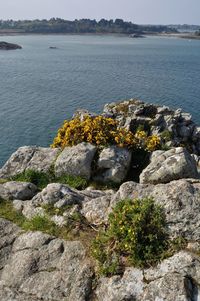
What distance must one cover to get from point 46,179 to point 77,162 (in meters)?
1.91

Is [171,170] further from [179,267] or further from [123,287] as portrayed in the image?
[123,287]

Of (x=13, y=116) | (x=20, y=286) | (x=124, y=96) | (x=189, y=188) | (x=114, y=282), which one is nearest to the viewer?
(x=114, y=282)

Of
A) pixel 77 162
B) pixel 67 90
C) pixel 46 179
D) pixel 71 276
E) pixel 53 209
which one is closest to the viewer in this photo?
pixel 71 276

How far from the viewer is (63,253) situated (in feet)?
41.0

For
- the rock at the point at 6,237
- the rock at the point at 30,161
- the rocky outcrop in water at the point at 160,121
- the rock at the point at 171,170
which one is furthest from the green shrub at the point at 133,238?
the rocky outcrop in water at the point at 160,121

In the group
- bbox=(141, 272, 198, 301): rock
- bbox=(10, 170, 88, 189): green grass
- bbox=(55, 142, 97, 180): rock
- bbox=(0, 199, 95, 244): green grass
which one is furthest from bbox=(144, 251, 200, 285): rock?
bbox=(55, 142, 97, 180): rock

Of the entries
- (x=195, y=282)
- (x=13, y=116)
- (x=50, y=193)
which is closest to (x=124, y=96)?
(x=13, y=116)

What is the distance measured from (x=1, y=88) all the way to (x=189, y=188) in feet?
264

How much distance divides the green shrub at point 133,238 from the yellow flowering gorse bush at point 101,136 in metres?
8.80

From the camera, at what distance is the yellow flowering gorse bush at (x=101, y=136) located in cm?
2119

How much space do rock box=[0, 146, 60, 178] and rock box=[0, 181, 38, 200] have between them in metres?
3.50

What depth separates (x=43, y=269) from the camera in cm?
1222

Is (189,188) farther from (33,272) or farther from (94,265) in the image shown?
(33,272)

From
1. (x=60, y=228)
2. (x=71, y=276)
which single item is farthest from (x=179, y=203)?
(x=60, y=228)
